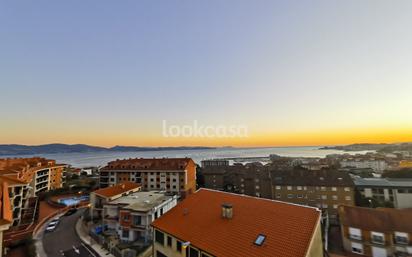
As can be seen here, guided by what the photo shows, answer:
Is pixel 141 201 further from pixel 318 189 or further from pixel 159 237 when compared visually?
pixel 318 189

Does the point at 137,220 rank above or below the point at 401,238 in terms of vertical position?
above

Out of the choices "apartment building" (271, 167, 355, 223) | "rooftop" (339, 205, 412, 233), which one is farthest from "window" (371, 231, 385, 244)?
"apartment building" (271, 167, 355, 223)

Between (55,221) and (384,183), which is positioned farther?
(384,183)

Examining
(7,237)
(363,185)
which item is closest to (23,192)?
(7,237)

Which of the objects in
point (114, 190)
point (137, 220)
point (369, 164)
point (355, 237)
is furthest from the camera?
point (369, 164)

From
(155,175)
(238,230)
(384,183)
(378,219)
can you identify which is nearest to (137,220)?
(238,230)

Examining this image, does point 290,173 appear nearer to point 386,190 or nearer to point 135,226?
point 386,190

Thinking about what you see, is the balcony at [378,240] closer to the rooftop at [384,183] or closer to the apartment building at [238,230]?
the apartment building at [238,230]
